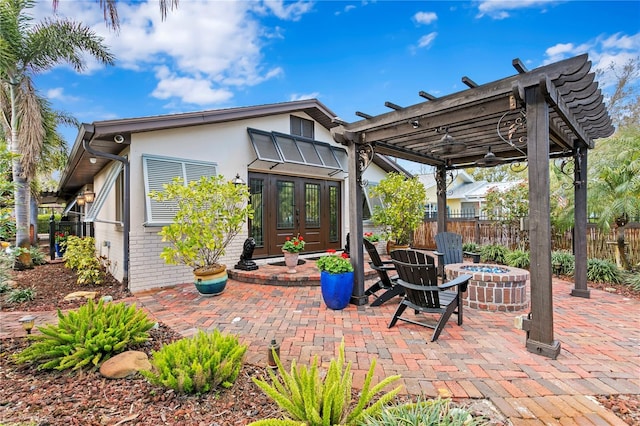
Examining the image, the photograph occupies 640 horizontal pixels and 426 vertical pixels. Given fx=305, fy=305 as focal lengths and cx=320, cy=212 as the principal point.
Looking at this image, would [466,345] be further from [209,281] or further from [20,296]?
[20,296]

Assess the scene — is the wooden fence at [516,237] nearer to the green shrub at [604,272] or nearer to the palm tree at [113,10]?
the green shrub at [604,272]

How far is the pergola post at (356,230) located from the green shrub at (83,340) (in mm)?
2836

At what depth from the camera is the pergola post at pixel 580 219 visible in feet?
16.8

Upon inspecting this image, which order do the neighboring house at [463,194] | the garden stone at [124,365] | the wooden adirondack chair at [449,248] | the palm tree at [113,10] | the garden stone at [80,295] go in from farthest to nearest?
the neighboring house at [463,194] → the wooden adirondack chair at [449,248] → the garden stone at [80,295] → the garden stone at [124,365] → the palm tree at [113,10]

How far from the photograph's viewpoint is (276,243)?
7934 millimetres

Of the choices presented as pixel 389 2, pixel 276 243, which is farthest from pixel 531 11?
pixel 276 243

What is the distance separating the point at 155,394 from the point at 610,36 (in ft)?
40.6

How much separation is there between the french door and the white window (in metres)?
1.66

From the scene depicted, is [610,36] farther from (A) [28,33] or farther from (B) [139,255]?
(A) [28,33]

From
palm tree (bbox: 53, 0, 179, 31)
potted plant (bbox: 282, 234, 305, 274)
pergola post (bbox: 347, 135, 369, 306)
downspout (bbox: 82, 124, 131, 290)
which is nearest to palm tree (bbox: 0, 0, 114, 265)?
downspout (bbox: 82, 124, 131, 290)

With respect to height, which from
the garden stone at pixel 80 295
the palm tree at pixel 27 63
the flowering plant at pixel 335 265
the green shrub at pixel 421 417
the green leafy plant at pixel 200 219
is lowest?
the garden stone at pixel 80 295

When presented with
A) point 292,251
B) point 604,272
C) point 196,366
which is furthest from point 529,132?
point 604,272

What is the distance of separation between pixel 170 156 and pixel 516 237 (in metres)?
9.54

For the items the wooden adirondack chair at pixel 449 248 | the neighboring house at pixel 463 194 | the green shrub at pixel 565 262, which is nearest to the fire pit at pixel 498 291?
the wooden adirondack chair at pixel 449 248
